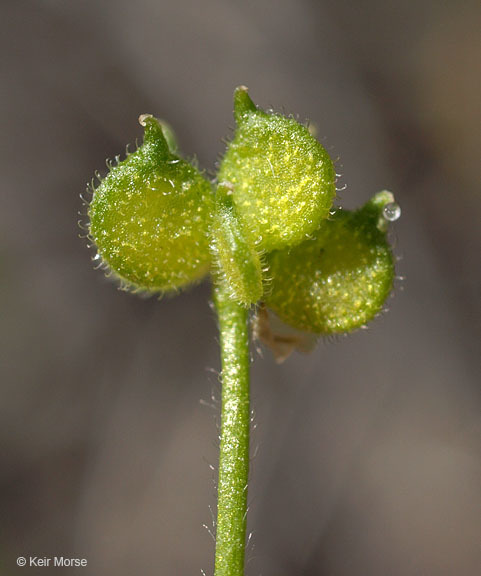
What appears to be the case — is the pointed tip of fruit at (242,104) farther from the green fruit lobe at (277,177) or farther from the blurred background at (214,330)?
the blurred background at (214,330)

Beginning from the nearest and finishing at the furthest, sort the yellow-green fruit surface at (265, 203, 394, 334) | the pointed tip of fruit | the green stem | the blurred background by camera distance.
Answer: the green stem, the pointed tip of fruit, the yellow-green fruit surface at (265, 203, 394, 334), the blurred background

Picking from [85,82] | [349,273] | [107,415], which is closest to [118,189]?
[349,273]

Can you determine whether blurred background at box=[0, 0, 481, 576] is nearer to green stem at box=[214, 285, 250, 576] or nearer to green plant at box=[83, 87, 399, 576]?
green plant at box=[83, 87, 399, 576]

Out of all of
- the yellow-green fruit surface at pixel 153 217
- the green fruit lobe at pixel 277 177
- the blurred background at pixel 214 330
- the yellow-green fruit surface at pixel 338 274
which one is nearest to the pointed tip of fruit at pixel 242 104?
the green fruit lobe at pixel 277 177

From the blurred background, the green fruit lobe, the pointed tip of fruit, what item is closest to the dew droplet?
the green fruit lobe

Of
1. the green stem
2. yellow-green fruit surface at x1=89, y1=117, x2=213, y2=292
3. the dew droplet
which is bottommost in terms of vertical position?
the green stem

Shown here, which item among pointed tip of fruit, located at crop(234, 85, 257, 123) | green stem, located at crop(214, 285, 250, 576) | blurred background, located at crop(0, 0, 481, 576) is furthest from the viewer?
blurred background, located at crop(0, 0, 481, 576)

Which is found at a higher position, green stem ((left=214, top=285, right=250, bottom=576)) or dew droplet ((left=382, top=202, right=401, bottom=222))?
dew droplet ((left=382, top=202, right=401, bottom=222))
